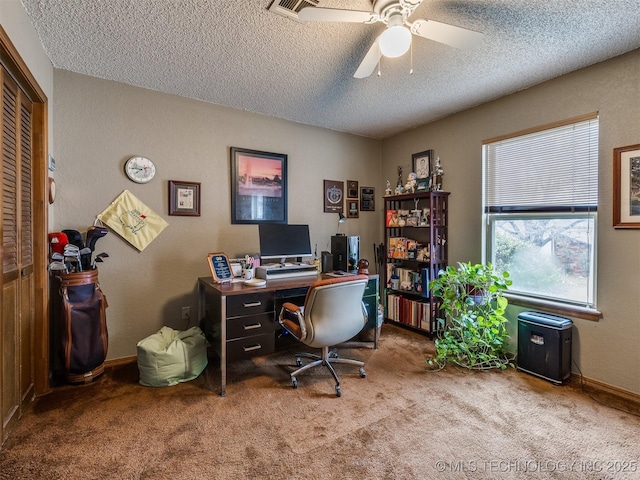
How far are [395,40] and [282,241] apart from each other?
197 cm

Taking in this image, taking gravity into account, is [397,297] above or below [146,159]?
below

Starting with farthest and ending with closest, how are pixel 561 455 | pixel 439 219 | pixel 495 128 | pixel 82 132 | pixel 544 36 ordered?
1. pixel 439 219
2. pixel 495 128
3. pixel 82 132
4. pixel 544 36
5. pixel 561 455

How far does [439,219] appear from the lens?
3.53m

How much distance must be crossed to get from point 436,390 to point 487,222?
1.76 metres

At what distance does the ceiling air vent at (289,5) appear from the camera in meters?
1.74

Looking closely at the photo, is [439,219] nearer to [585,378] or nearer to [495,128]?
[495,128]

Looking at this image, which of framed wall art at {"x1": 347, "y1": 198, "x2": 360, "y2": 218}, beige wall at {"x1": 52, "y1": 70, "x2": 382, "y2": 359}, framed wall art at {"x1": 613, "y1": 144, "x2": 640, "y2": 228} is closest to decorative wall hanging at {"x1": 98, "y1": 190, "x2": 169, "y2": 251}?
beige wall at {"x1": 52, "y1": 70, "x2": 382, "y2": 359}

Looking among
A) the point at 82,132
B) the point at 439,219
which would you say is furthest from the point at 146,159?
the point at 439,219

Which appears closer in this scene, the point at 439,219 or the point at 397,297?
the point at 439,219

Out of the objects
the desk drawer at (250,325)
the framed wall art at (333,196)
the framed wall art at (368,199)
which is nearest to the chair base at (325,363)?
the desk drawer at (250,325)

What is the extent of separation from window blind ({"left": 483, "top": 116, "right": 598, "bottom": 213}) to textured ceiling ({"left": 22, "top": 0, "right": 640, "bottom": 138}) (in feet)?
1.60

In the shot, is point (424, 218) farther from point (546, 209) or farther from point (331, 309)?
point (331, 309)

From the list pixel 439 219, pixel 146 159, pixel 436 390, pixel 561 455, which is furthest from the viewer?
pixel 439 219

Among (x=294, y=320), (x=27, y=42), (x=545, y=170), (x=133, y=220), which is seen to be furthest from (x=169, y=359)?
(x=545, y=170)
